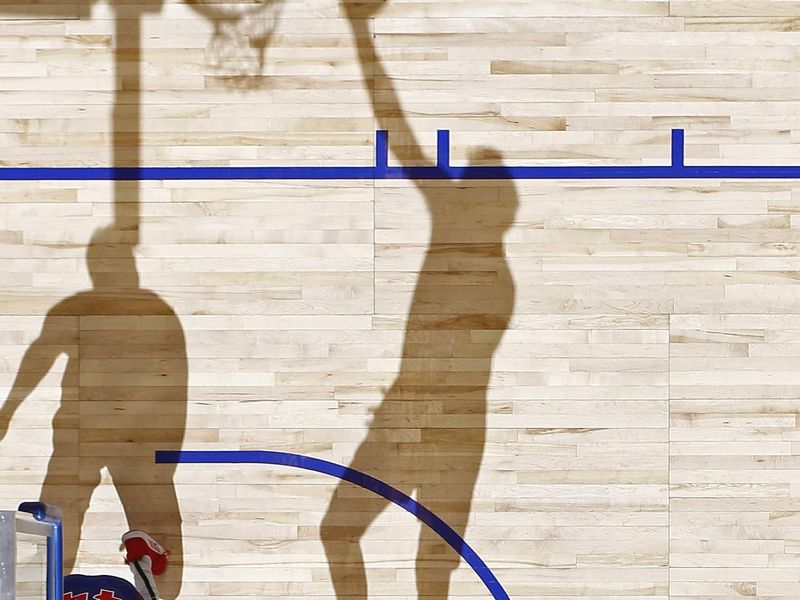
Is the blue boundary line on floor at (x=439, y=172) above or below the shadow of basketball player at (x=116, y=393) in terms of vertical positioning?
above

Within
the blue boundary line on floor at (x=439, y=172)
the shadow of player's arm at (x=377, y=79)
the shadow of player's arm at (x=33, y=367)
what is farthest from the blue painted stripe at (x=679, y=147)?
the shadow of player's arm at (x=33, y=367)

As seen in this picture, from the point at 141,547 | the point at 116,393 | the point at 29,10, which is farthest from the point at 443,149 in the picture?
the point at 141,547

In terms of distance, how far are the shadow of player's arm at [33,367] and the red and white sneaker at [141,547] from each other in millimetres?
918

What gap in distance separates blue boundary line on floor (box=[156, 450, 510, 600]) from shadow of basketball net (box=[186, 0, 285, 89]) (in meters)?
2.01

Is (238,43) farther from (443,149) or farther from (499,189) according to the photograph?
(499,189)

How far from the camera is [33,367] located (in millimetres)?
3881

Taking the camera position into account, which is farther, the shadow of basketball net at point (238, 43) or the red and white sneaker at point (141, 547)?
the shadow of basketball net at point (238, 43)

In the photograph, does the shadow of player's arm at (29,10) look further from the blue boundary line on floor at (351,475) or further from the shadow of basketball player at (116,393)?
the blue boundary line on floor at (351,475)

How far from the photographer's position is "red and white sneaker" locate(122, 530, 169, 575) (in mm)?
3693

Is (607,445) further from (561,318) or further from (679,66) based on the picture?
(679,66)

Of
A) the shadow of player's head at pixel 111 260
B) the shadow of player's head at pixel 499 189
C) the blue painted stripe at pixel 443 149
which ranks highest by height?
the blue painted stripe at pixel 443 149

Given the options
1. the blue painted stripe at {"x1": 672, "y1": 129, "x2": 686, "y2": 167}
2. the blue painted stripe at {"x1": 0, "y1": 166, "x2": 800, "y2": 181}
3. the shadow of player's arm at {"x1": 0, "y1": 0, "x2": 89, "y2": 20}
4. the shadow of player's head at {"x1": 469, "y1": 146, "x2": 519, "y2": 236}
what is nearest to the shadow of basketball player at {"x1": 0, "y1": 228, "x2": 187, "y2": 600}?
the blue painted stripe at {"x1": 0, "y1": 166, "x2": 800, "y2": 181}

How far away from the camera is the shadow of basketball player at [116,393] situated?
3873mm

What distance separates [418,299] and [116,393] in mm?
1724
